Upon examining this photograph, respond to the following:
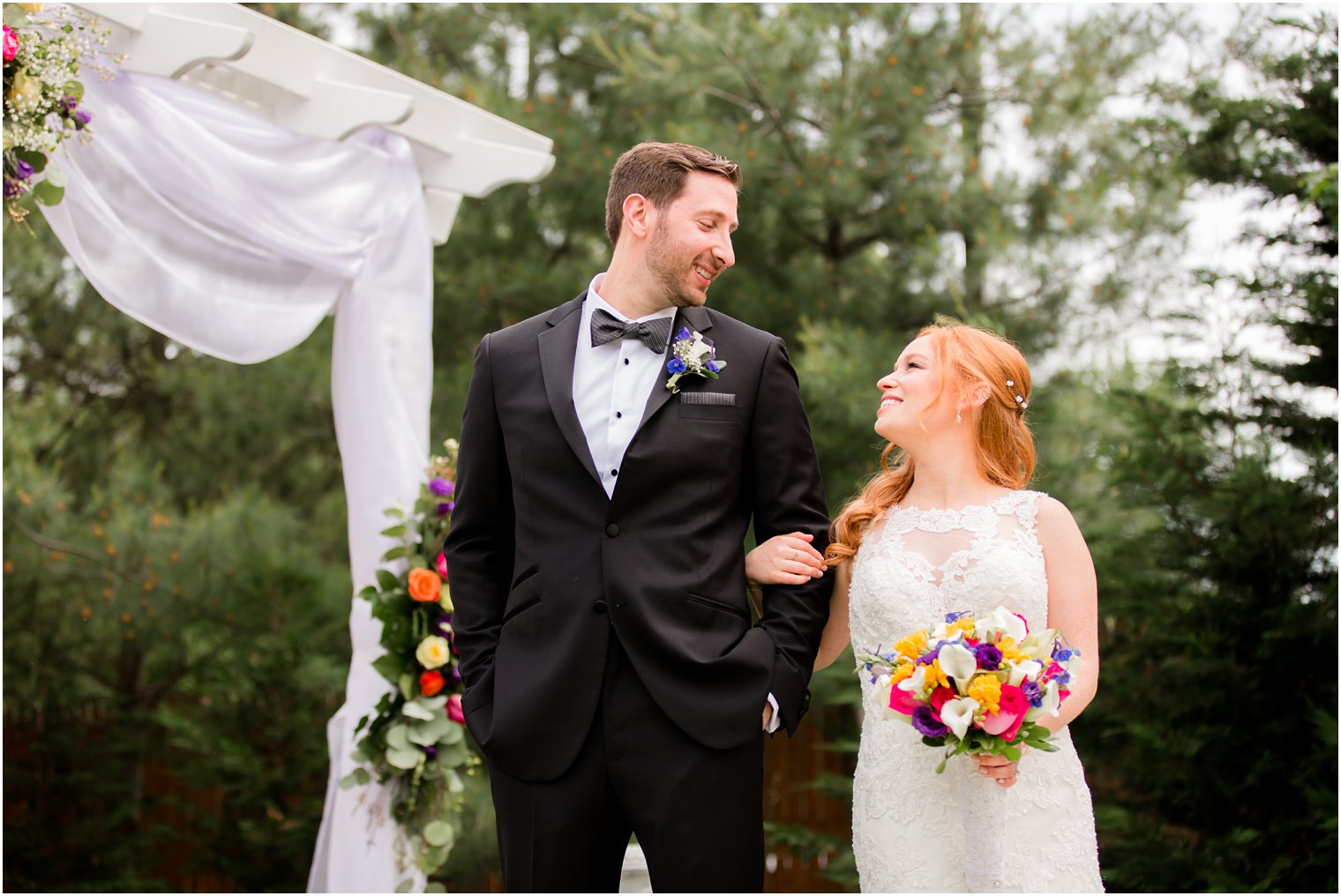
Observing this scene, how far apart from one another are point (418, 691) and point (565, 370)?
185cm

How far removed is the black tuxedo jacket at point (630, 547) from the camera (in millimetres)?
2656

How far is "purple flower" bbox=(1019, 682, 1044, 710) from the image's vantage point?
2.41m

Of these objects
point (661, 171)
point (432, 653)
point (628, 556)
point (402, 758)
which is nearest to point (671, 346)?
point (661, 171)

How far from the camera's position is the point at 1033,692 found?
2416 mm

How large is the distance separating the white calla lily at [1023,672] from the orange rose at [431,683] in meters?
2.36

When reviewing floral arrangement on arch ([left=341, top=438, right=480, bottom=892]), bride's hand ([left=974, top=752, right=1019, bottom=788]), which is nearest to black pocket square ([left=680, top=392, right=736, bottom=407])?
bride's hand ([left=974, top=752, right=1019, bottom=788])

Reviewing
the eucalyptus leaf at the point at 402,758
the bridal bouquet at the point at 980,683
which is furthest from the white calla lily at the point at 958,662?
the eucalyptus leaf at the point at 402,758

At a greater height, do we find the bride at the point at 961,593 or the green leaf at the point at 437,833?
the bride at the point at 961,593

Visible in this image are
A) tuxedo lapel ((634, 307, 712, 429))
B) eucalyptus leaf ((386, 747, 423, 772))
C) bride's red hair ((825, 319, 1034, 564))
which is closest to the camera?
tuxedo lapel ((634, 307, 712, 429))

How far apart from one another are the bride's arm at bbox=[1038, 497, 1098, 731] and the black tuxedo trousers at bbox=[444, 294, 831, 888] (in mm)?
522

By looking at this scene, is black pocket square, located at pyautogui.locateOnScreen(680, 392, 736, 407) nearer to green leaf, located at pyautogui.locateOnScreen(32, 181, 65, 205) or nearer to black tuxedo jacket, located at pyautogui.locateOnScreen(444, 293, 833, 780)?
black tuxedo jacket, located at pyautogui.locateOnScreen(444, 293, 833, 780)

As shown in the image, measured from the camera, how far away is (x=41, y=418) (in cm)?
809

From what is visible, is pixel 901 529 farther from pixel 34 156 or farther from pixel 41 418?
pixel 41 418

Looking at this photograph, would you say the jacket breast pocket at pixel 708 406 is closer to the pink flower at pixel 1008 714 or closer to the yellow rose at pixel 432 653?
the pink flower at pixel 1008 714
